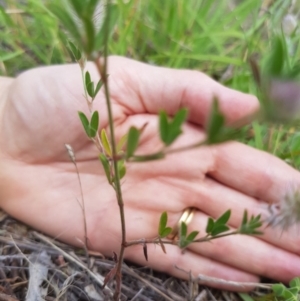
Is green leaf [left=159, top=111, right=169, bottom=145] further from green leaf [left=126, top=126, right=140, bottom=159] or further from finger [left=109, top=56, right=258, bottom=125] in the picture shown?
finger [left=109, top=56, right=258, bottom=125]

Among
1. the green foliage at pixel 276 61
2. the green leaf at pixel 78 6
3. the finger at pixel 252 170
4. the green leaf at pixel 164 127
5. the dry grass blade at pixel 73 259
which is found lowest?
the dry grass blade at pixel 73 259

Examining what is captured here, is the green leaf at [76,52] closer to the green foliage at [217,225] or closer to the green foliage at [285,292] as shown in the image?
the green foliage at [217,225]

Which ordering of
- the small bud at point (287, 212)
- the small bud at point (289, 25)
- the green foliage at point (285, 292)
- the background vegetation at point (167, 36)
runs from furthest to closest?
1. the background vegetation at point (167, 36)
2. the small bud at point (289, 25)
3. the green foliage at point (285, 292)
4. the small bud at point (287, 212)

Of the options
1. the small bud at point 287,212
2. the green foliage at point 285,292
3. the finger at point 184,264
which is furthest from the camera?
the finger at point 184,264

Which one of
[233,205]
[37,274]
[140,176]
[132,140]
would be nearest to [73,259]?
[37,274]

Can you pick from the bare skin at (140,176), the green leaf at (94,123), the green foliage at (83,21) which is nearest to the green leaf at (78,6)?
the green foliage at (83,21)

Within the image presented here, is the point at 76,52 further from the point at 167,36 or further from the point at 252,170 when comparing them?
the point at 167,36

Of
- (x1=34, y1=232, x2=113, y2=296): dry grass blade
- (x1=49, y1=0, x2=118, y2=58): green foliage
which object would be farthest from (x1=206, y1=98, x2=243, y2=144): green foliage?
(x1=34, y1=232, x2=113, y2=296): dry grass blade
